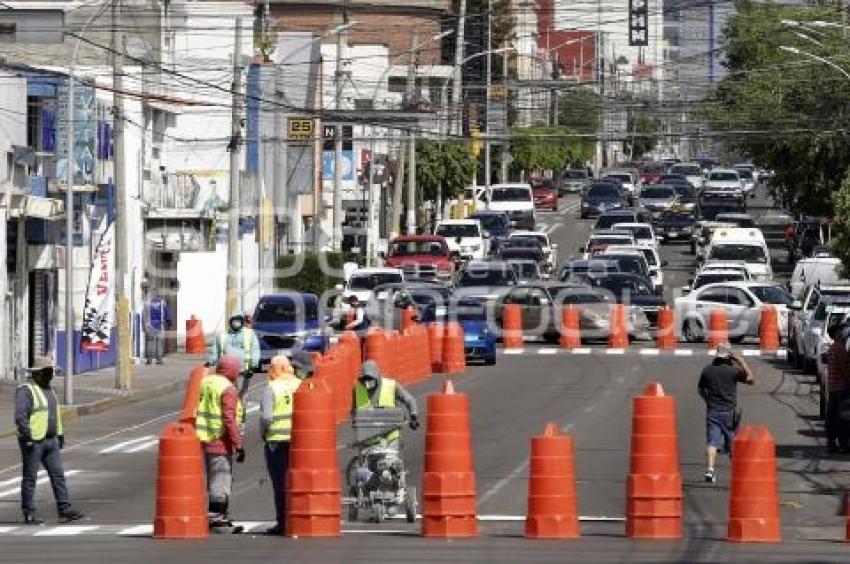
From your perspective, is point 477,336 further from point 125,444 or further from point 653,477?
point 653,477

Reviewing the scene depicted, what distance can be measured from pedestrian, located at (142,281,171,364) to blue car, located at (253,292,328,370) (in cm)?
234

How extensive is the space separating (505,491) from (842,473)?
16.1 feet

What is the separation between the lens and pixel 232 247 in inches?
2277

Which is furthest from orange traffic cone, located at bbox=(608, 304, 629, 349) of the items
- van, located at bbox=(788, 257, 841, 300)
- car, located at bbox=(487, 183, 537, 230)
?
car, located at bbox=(487, 183, 537, 230)

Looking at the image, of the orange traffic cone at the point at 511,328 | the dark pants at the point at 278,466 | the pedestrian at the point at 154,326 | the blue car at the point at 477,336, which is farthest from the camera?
the orange traffic cone at the point at 511,328

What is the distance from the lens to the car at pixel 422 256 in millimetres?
74750

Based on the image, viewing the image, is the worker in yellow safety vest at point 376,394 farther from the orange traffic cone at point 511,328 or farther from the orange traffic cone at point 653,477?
the orange traffic cone at point 511,328

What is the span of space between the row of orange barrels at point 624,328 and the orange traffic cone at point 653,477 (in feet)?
113

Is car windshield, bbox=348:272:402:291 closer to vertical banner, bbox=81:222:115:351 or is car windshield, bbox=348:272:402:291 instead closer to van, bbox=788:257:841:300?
van, bbox=788:257:841:300

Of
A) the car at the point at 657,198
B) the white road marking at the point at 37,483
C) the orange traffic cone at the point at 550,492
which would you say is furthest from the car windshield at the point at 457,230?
the orange traffic cone at the point at 550,492

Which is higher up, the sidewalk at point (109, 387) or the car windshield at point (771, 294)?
the car windshield at point (771, 294)

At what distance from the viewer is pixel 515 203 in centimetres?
10669

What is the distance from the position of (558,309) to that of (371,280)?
22.0 feet

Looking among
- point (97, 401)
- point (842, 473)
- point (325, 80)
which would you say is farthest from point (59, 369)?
point (325, 80)
